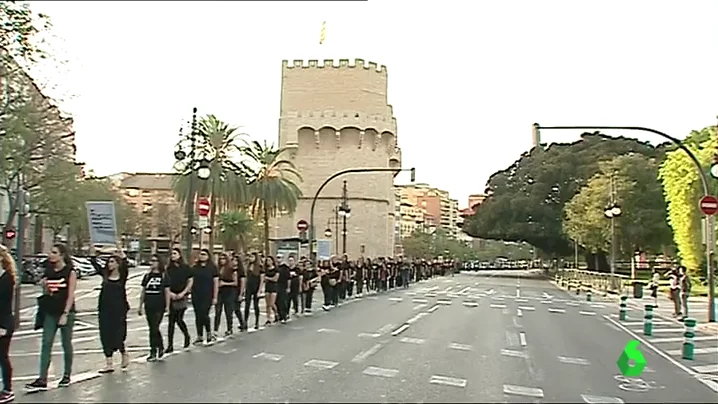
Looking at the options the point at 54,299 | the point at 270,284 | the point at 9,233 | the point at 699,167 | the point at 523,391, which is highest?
the point at 699,167

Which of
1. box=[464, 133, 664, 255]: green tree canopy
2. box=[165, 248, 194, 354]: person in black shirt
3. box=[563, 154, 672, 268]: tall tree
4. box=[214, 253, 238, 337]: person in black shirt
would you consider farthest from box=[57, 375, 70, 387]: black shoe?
box=[464, 133, 664, 255]: green tree canopy

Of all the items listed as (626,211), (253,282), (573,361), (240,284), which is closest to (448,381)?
(573,361)

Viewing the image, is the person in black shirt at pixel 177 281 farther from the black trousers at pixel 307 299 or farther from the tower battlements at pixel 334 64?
the tower battlements at pixel 334 64

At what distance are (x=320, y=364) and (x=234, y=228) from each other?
201ft

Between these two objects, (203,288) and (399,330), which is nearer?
(203,288)

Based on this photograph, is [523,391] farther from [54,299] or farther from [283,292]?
[283,292]

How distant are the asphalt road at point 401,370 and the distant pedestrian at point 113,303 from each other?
0.55 metres

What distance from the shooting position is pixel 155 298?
52.3ft

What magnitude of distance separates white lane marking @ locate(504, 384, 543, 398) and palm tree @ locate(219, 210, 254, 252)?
61.7 metres

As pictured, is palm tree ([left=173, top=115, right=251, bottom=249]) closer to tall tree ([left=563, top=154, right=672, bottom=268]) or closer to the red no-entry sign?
tall tree ([left=563, top=154, right=672, bottom=268])

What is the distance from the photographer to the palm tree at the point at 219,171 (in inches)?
2315

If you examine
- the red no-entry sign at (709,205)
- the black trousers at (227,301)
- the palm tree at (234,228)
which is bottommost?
the black trousers at (227,301)

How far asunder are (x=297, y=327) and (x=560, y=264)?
3679 inches

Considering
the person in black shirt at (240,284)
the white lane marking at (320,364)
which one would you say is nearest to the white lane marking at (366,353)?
the white lane marking at (320,364)
